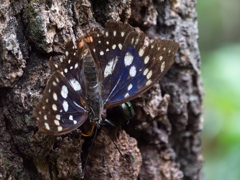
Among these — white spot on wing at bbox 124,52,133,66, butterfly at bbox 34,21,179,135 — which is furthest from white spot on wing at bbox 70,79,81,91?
white spot on wing at bbox 124,52,133,66

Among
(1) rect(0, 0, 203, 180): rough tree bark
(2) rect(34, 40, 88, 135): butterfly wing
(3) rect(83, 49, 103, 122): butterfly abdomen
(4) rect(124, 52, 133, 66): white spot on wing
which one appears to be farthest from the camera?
(4) rect(124, 52, 133, 66): white spot on wing

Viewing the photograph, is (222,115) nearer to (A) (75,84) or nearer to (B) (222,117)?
(B) (222,117)

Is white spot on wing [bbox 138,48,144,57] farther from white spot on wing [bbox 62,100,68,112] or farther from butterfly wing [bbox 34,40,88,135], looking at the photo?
white spot on wing [bbox 62,100,68,112]

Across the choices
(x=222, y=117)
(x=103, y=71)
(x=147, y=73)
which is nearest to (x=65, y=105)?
(x=103, y=71)

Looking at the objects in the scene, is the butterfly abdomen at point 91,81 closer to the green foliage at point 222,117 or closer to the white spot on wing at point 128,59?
the white spot on wing at point 128,59

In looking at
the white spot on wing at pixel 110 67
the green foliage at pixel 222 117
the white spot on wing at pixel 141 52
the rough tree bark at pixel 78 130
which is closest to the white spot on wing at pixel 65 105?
Answer: the rough tree bark at pixel 78 130

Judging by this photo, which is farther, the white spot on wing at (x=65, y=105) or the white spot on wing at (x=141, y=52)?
the white spot on wing at (x=141, y=52)
